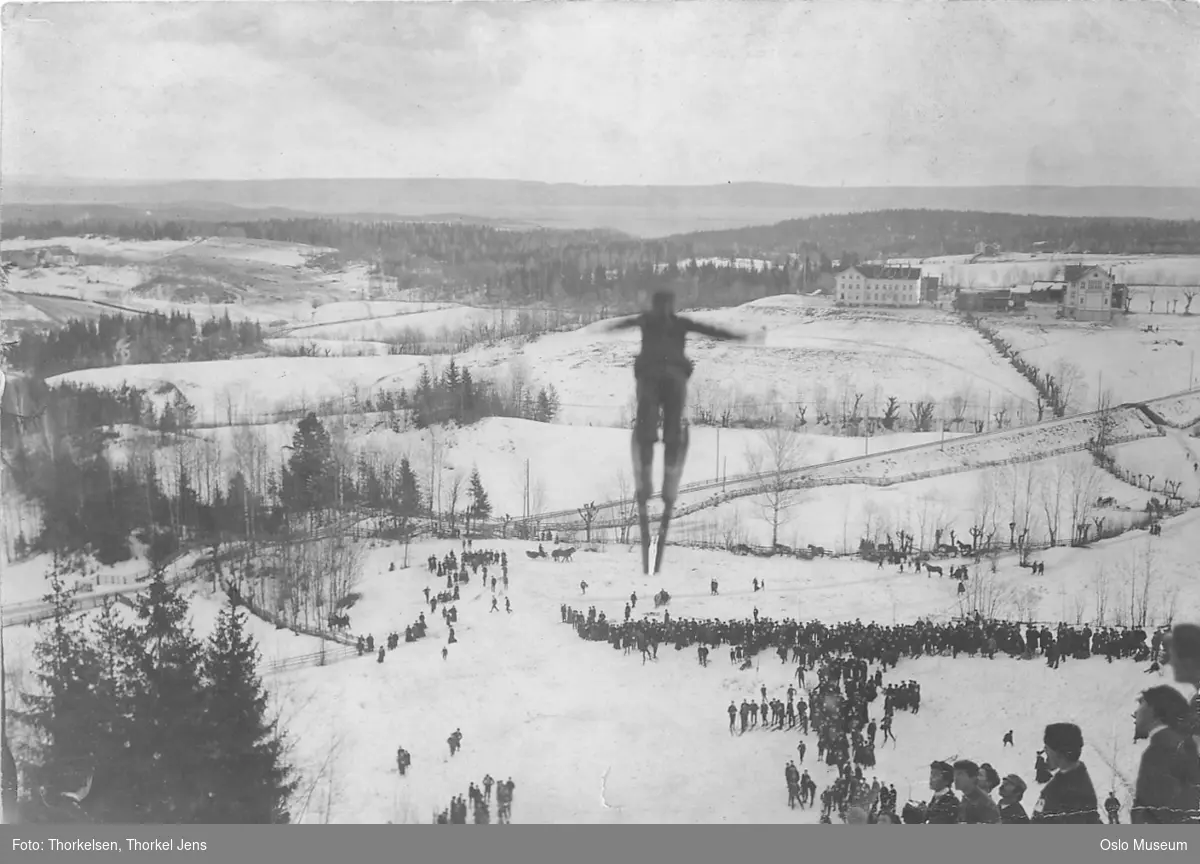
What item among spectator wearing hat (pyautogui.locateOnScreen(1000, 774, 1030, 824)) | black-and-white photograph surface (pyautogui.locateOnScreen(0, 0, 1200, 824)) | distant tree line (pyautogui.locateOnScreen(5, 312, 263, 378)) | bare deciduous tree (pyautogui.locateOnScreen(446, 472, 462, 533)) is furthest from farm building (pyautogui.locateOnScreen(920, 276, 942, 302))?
distant tree line (pyautogui.locateOnScreen(5, 312, 263, 378))

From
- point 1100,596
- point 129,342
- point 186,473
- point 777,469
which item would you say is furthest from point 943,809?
point 129,342

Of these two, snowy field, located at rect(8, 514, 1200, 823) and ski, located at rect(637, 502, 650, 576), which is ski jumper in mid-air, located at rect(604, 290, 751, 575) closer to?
ski, located at rect(637, 502, 650, 576)

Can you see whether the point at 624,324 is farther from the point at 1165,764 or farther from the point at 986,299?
the point at 986,299

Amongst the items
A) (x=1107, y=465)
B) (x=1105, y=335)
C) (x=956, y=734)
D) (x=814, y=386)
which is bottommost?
(x=956, y=734)

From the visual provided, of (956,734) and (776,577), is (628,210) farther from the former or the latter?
(956,734)

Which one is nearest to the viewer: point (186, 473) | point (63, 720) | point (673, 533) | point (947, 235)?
point (63, 720)

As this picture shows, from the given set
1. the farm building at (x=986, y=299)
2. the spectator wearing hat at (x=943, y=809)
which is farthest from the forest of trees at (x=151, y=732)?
the farm building at (x=986, y=299)

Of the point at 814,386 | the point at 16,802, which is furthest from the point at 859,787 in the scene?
the point at 16,802
